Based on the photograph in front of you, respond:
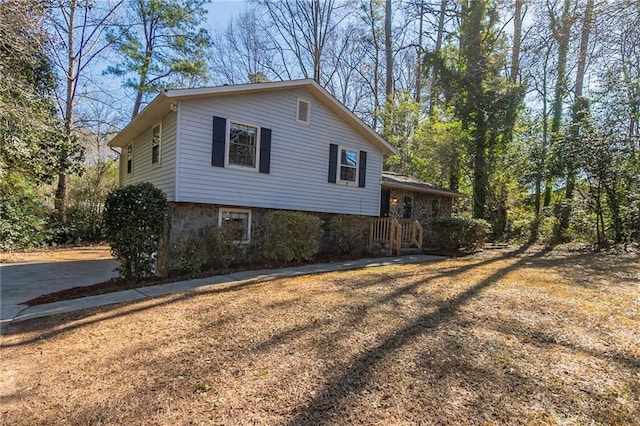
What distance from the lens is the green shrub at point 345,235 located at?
10.9 meters

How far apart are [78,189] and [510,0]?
18.2 metres

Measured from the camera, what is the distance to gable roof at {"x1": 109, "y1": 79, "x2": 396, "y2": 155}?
26.3ft

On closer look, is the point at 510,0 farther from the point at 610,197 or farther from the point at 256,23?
the point at 256,23

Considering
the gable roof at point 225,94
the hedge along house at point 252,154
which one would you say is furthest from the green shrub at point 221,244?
the gable roof at point 225,94

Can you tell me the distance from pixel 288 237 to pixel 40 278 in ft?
18.4

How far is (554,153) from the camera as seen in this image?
1227 cm

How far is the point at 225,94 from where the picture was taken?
28.4 ft

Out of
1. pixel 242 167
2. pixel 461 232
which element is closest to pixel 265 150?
pixel 242 167

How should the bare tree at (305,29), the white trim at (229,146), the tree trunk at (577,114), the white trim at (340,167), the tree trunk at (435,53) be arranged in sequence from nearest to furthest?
the tree trunk at (577,114) → the white trim at (229,146) → the white trim at (340,167) → the tree trunk at (435,53) → the bare tree at (305,29)

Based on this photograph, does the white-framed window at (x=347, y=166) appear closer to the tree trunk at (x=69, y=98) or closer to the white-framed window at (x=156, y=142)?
the white-framed window at (x=156, y=142)

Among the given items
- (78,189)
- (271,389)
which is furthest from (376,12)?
(271,389)

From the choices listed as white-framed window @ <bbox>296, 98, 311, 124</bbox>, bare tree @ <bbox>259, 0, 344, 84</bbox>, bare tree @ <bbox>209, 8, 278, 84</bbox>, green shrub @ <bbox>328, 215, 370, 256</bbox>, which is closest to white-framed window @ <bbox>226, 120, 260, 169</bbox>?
white-framed window @ <bbox>296, 98, 311, 124</bbox>

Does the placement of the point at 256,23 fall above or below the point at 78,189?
above

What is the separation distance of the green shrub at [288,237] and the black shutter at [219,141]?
1926 millimetres
